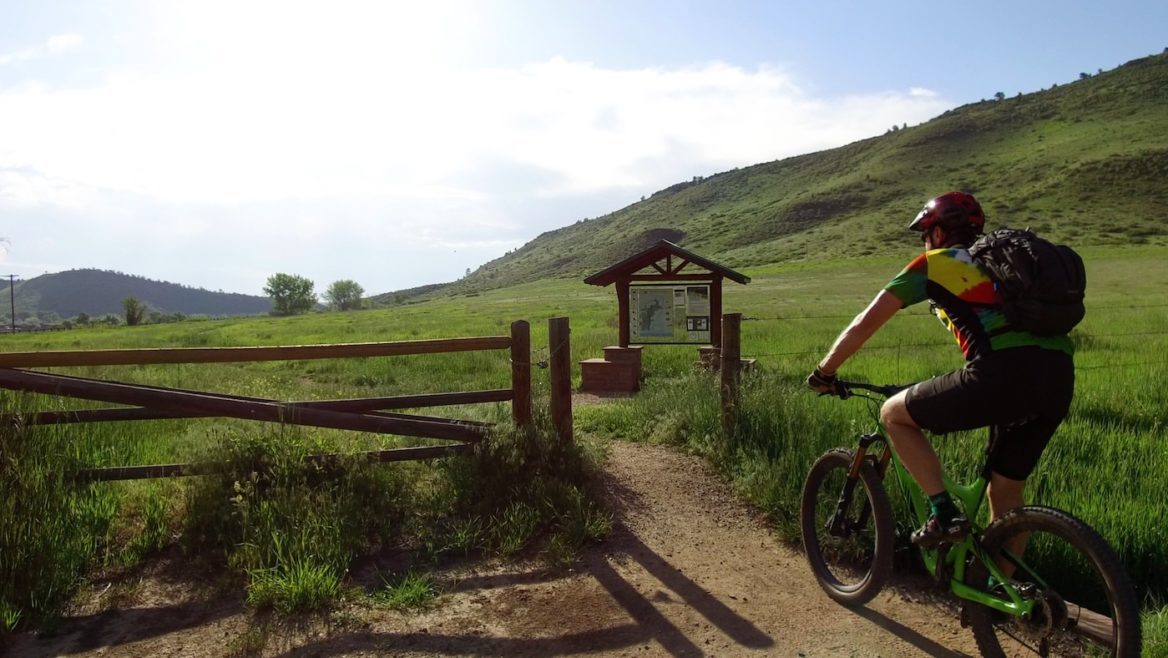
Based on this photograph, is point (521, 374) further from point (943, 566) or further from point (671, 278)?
point (671, 278)

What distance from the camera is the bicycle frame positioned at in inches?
119

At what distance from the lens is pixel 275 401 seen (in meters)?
5.49

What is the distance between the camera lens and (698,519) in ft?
17.8

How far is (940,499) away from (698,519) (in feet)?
7.78

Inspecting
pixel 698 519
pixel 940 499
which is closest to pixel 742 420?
pixel 698 519

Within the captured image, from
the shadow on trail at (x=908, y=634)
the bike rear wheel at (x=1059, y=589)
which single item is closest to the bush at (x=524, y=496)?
the shadow on trail at (x=908, y=634)

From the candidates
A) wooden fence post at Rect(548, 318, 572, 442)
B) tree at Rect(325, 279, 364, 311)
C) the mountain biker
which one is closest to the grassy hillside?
tree at Rect(325, 279, 364, 311)

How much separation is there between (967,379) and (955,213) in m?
0.84

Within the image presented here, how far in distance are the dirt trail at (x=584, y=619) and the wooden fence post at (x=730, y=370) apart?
1.78 meters

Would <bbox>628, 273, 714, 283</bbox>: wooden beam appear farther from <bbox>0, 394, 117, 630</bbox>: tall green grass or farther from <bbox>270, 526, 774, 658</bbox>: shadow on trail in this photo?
<bbox>0, 394, 117, 630</bbox>: tall green grass

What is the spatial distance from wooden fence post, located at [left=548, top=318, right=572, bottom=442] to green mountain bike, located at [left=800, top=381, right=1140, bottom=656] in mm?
2090

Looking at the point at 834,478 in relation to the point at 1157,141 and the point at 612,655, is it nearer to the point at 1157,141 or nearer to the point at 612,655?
the point at 612,655

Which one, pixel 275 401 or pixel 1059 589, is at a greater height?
pixel 275 401

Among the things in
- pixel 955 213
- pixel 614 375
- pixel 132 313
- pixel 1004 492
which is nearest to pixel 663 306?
pixel 614 375
